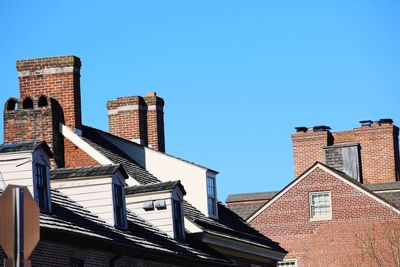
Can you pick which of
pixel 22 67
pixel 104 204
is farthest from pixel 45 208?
pixel 22 67

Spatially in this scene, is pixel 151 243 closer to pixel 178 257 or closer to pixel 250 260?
pixel 178 257

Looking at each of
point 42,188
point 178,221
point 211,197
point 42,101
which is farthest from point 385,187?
point 42,188

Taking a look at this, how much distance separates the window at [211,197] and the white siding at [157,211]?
5.13 m

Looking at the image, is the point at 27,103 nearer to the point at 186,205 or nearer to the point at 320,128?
the point at 186,205

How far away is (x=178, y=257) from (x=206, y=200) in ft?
27.3

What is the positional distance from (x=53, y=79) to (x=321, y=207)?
26300 mm

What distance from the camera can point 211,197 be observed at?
39156 millimetres

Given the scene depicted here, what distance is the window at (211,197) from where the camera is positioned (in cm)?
3888

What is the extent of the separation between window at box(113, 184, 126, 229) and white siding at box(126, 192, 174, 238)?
3.27m

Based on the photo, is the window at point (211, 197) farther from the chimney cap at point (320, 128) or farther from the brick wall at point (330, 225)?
the chimney cap at point (320, 128)

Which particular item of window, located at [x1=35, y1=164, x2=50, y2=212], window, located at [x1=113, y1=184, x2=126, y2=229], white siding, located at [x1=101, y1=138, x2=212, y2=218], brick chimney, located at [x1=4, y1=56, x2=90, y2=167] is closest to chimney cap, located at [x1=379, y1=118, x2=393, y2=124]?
white siding, located at [x1=101, y1=138, x2=212, y2=218]

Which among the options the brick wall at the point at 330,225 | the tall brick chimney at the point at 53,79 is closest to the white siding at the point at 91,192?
the tall brick chimney at the point at 53,79

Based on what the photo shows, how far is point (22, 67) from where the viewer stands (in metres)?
35.4

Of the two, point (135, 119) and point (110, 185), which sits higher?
point (135, 119)
